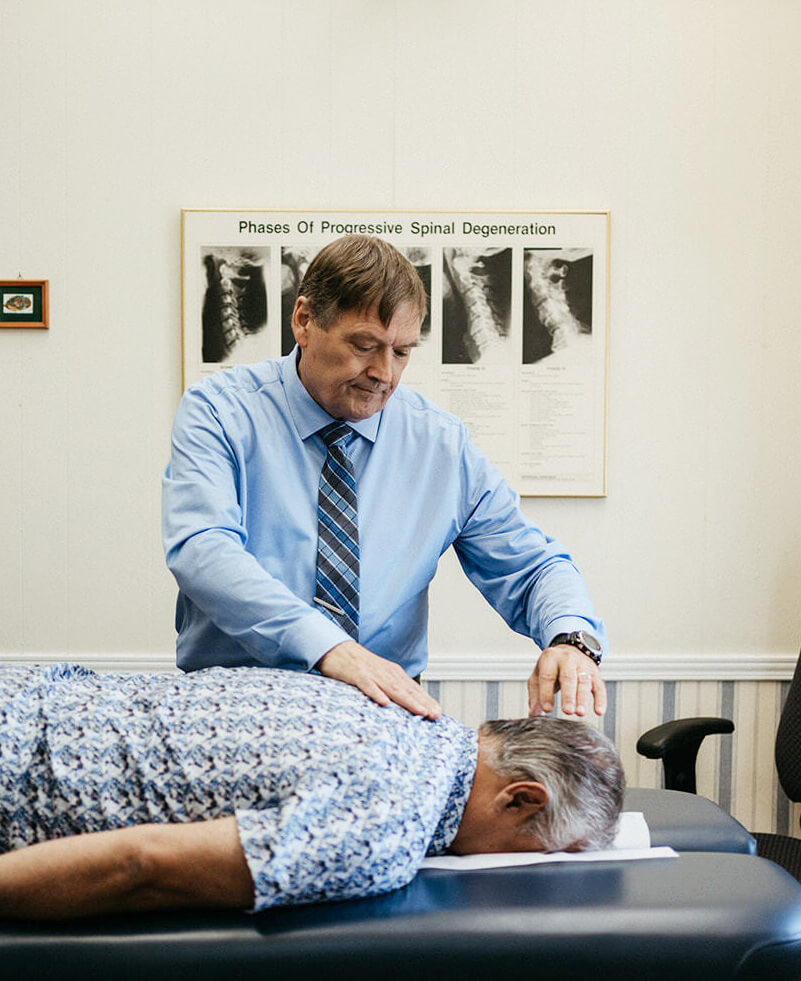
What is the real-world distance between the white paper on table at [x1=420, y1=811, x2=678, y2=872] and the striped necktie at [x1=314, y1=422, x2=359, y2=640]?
500mm

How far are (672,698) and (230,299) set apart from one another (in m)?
1.71

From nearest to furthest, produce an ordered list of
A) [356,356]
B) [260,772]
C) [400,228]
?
1. [260,772]
2. [356,356]
3. [400,228]

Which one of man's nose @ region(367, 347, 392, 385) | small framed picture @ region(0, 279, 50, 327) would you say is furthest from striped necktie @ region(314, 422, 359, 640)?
small framed picture @ region(0, 279, 50, 327)

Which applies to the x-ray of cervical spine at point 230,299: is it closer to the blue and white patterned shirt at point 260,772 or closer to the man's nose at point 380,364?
the man's nose at point 380,364

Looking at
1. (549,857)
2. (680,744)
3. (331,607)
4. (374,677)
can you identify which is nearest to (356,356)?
(331,607)

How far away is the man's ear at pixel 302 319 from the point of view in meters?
1.71

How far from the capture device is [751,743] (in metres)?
2.76

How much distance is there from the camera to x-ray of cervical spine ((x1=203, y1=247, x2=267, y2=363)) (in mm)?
2672

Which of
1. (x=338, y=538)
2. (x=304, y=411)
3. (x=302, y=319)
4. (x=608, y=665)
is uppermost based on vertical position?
(x=302, y=319)

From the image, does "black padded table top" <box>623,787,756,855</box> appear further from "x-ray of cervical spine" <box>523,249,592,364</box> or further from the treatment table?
"x-ray of cervical spine" <box>523,249,592,364</box>

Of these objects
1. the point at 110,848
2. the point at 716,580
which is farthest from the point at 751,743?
the point at 110,848

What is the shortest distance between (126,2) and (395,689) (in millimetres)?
2212

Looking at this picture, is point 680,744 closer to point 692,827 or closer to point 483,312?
point 692,827

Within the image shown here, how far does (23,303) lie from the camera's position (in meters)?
2.68
